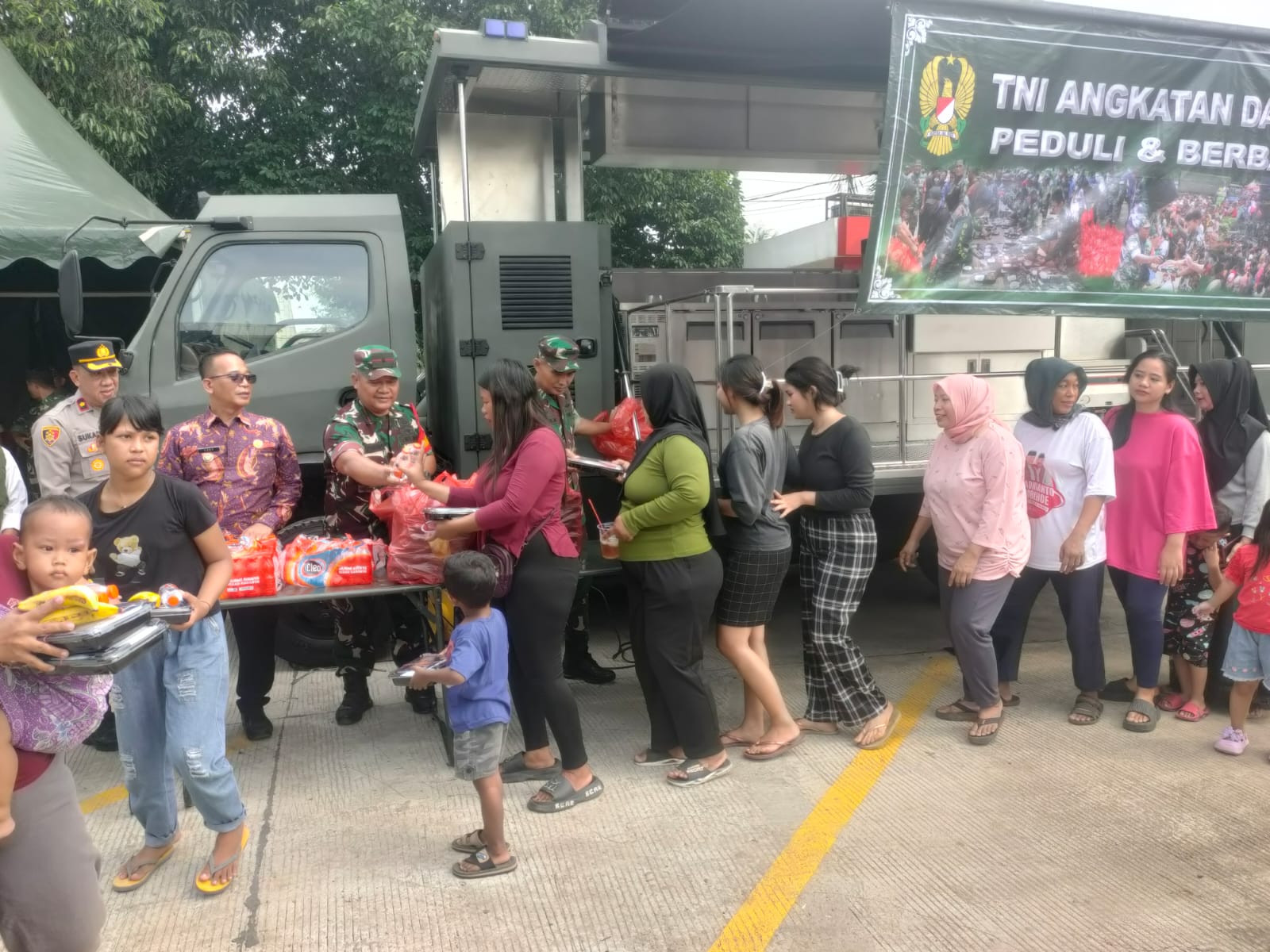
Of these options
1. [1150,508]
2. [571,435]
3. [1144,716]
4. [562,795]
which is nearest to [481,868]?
[562,795]

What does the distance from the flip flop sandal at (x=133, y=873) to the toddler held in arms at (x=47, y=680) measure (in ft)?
4.17

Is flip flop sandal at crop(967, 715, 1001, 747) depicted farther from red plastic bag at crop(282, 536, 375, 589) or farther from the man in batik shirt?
the man in batik shirt

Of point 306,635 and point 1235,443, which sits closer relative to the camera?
point 1235,443

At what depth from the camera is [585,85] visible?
5398mm

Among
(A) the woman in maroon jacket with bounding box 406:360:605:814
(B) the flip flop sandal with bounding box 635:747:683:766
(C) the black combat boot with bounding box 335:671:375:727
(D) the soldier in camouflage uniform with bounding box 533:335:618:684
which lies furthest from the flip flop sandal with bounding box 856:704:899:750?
(C) the black combat boot with bounding box 335:671:375:727

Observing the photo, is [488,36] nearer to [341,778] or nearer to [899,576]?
[341,778]

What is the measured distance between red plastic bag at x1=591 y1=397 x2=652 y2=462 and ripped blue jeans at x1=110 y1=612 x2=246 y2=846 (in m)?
2.29

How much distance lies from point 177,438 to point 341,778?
61.1 inches

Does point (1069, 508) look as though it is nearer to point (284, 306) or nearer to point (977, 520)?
point (977, 520)

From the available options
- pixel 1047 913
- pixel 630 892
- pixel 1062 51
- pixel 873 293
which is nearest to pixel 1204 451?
pixel 873 293

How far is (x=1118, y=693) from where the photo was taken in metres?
4.71

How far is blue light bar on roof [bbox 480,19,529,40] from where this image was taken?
471 centimetres

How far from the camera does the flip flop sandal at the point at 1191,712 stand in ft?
14.4

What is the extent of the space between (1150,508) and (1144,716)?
0.96 meters
